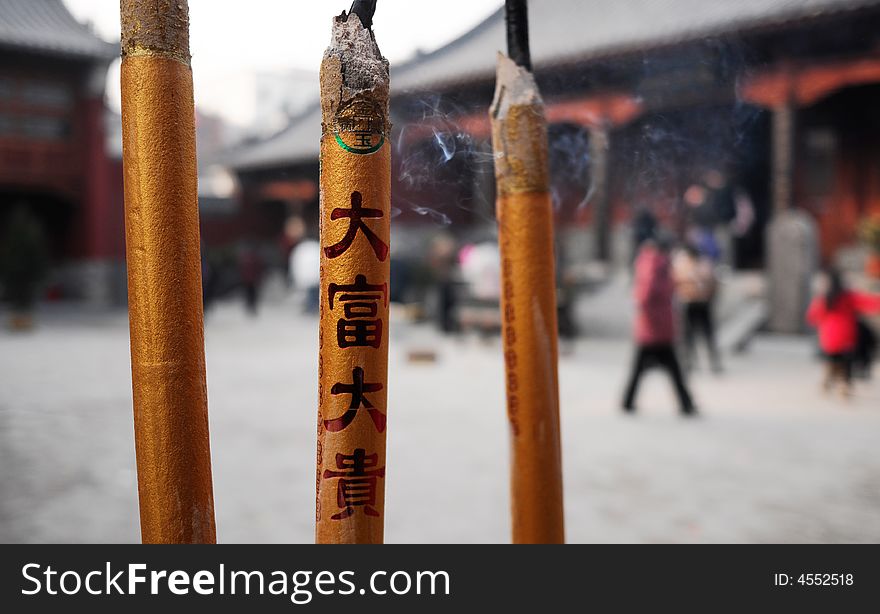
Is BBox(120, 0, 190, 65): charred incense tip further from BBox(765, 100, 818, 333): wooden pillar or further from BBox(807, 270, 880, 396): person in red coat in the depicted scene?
BBox(765, 100, 818, 333): wooden pillar

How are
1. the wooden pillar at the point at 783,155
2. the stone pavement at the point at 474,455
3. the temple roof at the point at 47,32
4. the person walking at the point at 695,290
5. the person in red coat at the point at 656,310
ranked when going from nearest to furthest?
the stone pavement at the point at 474,455 < the person in red coat at the point at 656,310 < the person walking at the point at 695,290 < the wooden pillar at the point at 783,155 < the temple roof at the point at 47,32

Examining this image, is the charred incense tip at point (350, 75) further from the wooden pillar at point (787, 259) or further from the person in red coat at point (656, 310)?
the wooden pillar at point (787, 259)

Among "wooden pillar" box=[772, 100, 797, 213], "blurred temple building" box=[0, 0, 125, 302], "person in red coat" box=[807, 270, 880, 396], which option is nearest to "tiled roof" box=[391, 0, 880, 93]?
"wooden pillar" box=[772, 100, 797, 213]

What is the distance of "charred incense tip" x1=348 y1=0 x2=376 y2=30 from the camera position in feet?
4.28

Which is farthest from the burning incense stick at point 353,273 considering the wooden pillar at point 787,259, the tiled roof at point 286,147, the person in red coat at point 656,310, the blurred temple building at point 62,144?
the tiled roof at point 286,147

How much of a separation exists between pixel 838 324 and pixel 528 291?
18.5ft

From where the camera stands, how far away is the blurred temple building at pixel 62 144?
14.5m

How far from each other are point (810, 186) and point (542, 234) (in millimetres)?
12806

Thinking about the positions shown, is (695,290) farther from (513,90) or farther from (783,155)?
(513,90)

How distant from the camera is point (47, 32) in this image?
14.6 m

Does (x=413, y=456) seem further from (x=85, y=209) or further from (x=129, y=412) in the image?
(x=85, y=209)

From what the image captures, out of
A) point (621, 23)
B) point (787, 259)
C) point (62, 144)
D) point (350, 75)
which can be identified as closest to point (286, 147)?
point (62, 144)

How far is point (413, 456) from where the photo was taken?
4.75m

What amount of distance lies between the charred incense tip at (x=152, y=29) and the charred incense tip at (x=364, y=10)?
0.95 ft
